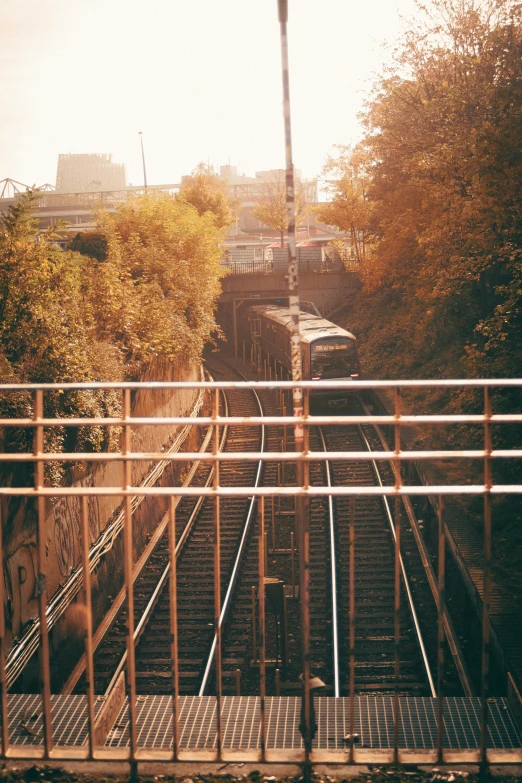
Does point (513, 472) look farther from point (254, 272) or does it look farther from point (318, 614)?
point (254, 272)

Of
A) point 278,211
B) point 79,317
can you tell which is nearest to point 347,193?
point 278,211

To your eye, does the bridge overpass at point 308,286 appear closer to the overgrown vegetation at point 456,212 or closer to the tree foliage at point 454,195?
the overgrown vegetation at point 456,212

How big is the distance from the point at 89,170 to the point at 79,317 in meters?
155

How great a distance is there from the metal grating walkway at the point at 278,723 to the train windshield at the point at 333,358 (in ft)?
59.5

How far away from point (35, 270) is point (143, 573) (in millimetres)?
4805

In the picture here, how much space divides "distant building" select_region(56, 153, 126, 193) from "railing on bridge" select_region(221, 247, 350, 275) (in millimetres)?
110115

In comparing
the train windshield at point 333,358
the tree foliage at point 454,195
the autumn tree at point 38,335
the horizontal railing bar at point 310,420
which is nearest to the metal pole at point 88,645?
the horizontal railing bar at point 310,420

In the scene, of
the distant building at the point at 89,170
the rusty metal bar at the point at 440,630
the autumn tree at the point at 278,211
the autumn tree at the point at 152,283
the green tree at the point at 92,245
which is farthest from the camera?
the distant building at the point at 89,170

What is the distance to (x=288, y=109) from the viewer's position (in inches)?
256

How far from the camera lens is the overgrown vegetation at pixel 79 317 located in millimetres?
9781

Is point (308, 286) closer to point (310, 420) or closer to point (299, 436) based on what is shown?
point (299, 436)

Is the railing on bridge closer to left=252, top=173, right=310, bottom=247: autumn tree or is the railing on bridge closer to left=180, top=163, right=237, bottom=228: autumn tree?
left=180, top=163, right=237, bottom=228: autumn tree

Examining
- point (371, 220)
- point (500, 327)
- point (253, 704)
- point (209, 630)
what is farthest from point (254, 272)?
point (253, 704)

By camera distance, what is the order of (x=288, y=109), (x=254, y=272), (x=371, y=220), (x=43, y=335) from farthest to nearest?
(x=254, y=272), (x=371, y=220), (x=43, y=335), (x=288, y=109)
